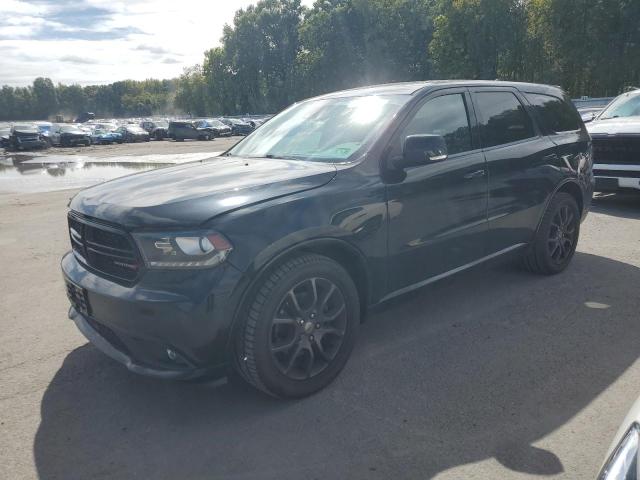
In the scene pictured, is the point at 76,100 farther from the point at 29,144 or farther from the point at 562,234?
the point at 562,234

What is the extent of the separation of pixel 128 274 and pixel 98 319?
375mm

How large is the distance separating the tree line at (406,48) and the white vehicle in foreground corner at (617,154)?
112 feet

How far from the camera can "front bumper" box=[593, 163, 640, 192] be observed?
775 cm

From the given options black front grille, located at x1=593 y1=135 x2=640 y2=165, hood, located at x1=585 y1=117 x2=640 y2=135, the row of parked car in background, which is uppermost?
the row of parked car in background

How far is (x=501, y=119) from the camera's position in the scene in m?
4.54

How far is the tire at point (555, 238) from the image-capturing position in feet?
16.2

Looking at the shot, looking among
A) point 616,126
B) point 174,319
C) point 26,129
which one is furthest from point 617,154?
point 26,129

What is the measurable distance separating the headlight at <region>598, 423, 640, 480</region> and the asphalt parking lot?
3.49 ft

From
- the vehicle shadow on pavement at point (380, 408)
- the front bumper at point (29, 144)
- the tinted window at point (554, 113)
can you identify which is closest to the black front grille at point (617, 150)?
the tinted window at point (554, 113)

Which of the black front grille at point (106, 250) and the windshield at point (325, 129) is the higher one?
the windshield at point (325, 129)

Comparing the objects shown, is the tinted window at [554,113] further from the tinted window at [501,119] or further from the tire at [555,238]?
the tire at [555,238]

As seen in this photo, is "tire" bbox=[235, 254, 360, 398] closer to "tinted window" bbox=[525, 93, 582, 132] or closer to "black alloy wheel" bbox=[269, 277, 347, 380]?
"black alloy wheel" bbox=[269, 277, 347, 380]

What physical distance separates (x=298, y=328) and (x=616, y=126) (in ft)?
23.8

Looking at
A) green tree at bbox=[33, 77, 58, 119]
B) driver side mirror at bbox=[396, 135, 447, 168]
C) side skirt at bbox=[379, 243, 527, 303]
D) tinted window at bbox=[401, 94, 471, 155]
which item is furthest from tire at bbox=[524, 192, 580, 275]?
green tree at bbox=[33, 77, 58, 119]
